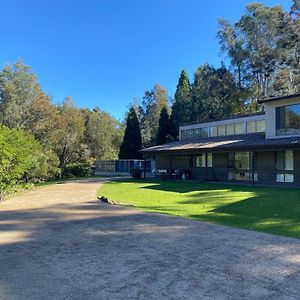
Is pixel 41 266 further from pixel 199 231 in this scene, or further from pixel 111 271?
pixel 199 231

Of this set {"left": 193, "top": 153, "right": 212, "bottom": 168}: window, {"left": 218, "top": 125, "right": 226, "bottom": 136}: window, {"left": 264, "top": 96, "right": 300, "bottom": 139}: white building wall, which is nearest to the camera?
{"left": 264, "top": 96, "right": 300, "bottom": 139}: white building wall

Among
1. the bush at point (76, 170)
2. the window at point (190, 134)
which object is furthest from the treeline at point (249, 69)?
the window at point (190, 134)

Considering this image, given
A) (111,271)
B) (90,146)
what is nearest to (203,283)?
(111,271)

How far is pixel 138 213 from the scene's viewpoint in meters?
12.8

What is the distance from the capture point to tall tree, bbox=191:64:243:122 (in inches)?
1896

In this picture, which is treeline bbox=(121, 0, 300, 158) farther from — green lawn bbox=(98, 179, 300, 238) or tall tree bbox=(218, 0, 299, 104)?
green lawn bbox=(98, 179, 300, 238)

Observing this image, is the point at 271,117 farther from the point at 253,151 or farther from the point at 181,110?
the point at 181,110

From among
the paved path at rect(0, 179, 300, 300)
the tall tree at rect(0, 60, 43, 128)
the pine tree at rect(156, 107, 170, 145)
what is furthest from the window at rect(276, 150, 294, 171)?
the pine tree at rect(156, 107, 170, 145)

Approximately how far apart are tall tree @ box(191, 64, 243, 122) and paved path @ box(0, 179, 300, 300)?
129 feet

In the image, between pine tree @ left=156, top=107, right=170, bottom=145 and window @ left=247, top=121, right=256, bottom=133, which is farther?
pine tree @ left=156, top=107, right=170, bottom=145

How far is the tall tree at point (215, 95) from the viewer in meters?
48.2

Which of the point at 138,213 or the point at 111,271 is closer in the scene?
the point at 111,271

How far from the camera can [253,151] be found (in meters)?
24.8

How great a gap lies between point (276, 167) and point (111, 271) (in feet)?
66.3
